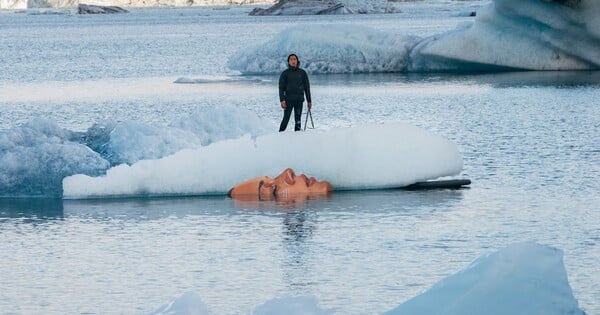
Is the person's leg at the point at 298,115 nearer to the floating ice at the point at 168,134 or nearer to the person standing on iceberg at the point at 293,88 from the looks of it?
the person standing on iceberg at the point at 293,88

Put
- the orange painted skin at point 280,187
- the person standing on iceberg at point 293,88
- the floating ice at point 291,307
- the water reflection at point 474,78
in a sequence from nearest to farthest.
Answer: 1. the floating ice at point 291,307
2. the orange painted skin at point 280,187
3. the person standing on iceberg at point 293,88
4. the water reflection at point 474,78

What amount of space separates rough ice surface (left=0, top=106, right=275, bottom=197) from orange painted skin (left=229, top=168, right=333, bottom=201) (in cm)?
86

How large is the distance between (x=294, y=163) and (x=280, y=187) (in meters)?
0.31

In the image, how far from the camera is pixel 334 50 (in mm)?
39000

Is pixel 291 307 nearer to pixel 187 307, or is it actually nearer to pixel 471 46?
pixel 187 307

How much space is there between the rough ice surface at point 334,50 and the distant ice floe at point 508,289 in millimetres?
29752

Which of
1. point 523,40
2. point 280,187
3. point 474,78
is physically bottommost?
point 280,187

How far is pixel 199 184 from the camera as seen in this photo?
16.4 m

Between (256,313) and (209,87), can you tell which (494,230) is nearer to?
(256,313)

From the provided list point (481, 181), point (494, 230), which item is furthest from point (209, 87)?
point (494, 230)

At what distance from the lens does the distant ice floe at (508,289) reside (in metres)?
8.03

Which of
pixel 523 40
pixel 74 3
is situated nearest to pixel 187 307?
pixel 523 40

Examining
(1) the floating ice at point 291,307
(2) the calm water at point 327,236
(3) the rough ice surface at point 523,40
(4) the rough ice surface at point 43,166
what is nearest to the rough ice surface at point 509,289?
(1) the floating ice at point 291,307

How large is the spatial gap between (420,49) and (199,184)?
74.5ft
